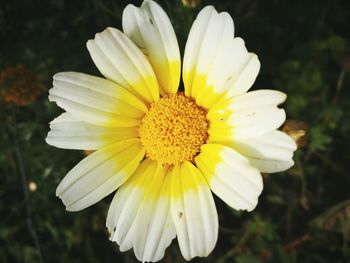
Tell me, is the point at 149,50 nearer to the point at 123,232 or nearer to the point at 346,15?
the point at 123,232

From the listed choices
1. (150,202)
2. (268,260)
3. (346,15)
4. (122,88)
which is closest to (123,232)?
(150,202)

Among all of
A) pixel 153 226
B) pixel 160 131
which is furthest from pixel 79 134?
pixel 153 226

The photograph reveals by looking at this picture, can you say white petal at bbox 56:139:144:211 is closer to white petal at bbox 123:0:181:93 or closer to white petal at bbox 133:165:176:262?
white petal at bbox 133:165:176:262

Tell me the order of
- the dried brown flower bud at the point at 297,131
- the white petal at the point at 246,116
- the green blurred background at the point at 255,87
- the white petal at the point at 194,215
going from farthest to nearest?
the green blurred background at the point at 255,87 → the dried brown flower bud at the point at 297,131 → the white petal at the point at 194,215 → the white petal at the point at 246,116

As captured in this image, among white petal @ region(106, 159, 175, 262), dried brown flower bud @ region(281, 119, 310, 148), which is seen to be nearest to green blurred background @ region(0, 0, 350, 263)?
dried brown flower bud @ region(281, 119, 310, 148)

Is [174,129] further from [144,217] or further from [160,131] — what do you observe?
[144,217]

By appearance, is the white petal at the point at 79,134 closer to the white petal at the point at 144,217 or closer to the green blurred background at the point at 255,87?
the white petal at the point at 144,217

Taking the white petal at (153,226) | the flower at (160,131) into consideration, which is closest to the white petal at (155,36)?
the flower at (160,131)
